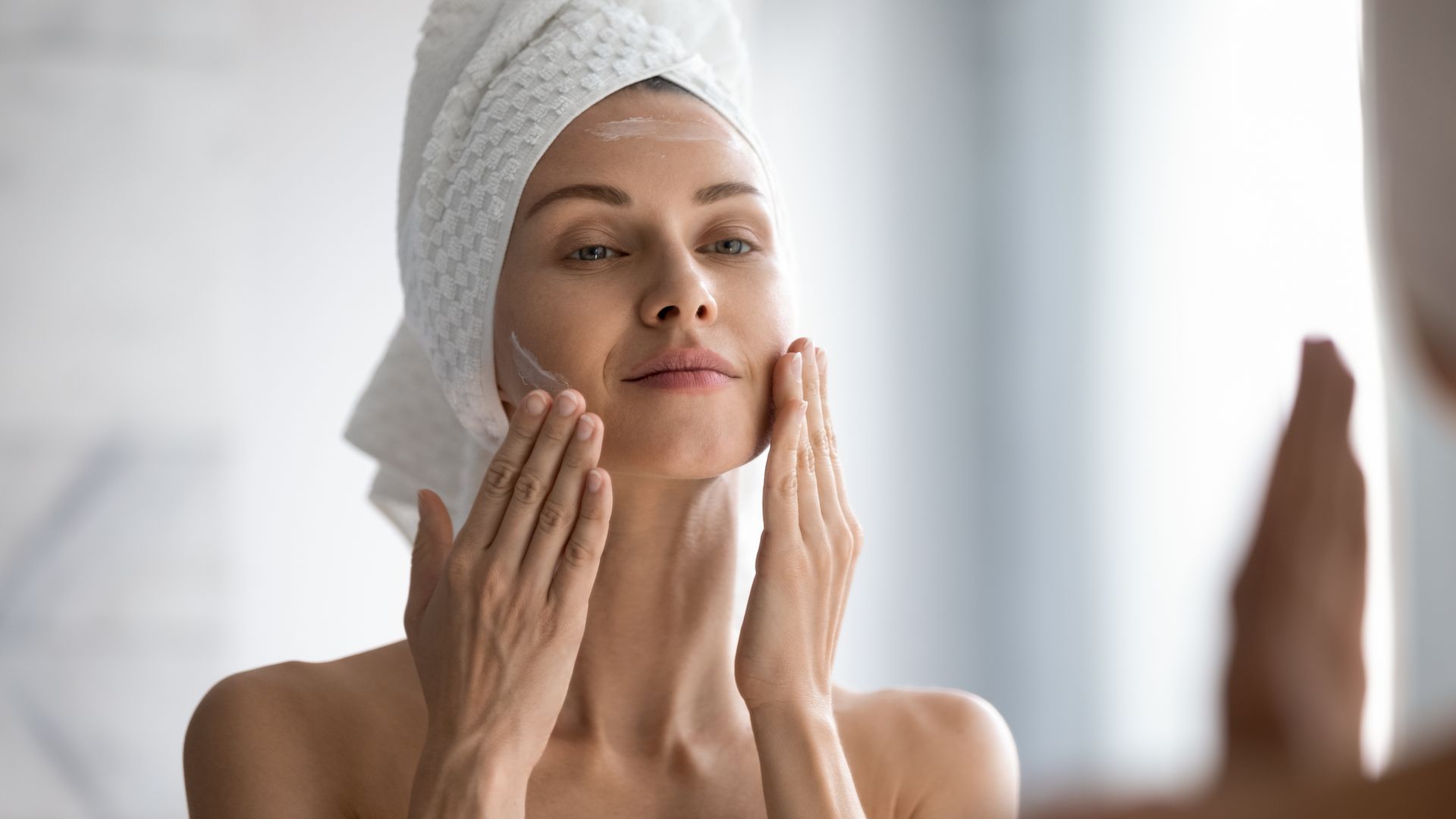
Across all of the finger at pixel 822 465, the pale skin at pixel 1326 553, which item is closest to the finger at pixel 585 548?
the finger at pixel 822 465

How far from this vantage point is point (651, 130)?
1.17 meters

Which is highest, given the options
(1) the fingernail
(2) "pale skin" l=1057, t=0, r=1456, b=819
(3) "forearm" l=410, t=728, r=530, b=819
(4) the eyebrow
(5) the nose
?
(4) the eyebrow

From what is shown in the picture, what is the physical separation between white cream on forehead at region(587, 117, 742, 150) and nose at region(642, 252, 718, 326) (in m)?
0.13

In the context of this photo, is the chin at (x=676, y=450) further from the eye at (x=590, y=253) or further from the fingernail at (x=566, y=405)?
the eye at (x=590, y=253)

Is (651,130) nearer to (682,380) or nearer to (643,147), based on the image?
(643,147)

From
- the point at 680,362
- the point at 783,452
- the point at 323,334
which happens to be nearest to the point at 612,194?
the point at 680,362

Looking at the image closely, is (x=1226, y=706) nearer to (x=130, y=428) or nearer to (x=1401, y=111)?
(x=1401, y=111)

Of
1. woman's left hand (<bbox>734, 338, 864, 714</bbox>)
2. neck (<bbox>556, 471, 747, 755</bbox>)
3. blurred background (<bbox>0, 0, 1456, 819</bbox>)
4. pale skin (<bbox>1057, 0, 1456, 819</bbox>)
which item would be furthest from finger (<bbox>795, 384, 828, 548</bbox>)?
pale skin (<bbox>1057, 0, 1456, 819</bbox>)

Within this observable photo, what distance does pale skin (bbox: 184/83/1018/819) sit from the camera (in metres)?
1.09

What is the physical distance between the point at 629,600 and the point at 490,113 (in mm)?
480

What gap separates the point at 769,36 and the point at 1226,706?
272 centimetres

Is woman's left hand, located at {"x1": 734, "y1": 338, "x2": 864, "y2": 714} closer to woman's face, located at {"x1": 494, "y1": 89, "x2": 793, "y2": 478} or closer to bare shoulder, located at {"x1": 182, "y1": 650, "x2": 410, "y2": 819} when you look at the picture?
woman's face, located at {"x1": 494, "y1": 89, "x2": 793, "y2": 478}

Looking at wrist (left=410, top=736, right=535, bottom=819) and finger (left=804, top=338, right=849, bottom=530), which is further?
finger (left=804, top=338, right=849, bottom=530)

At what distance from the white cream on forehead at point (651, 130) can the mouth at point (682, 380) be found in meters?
0.22
